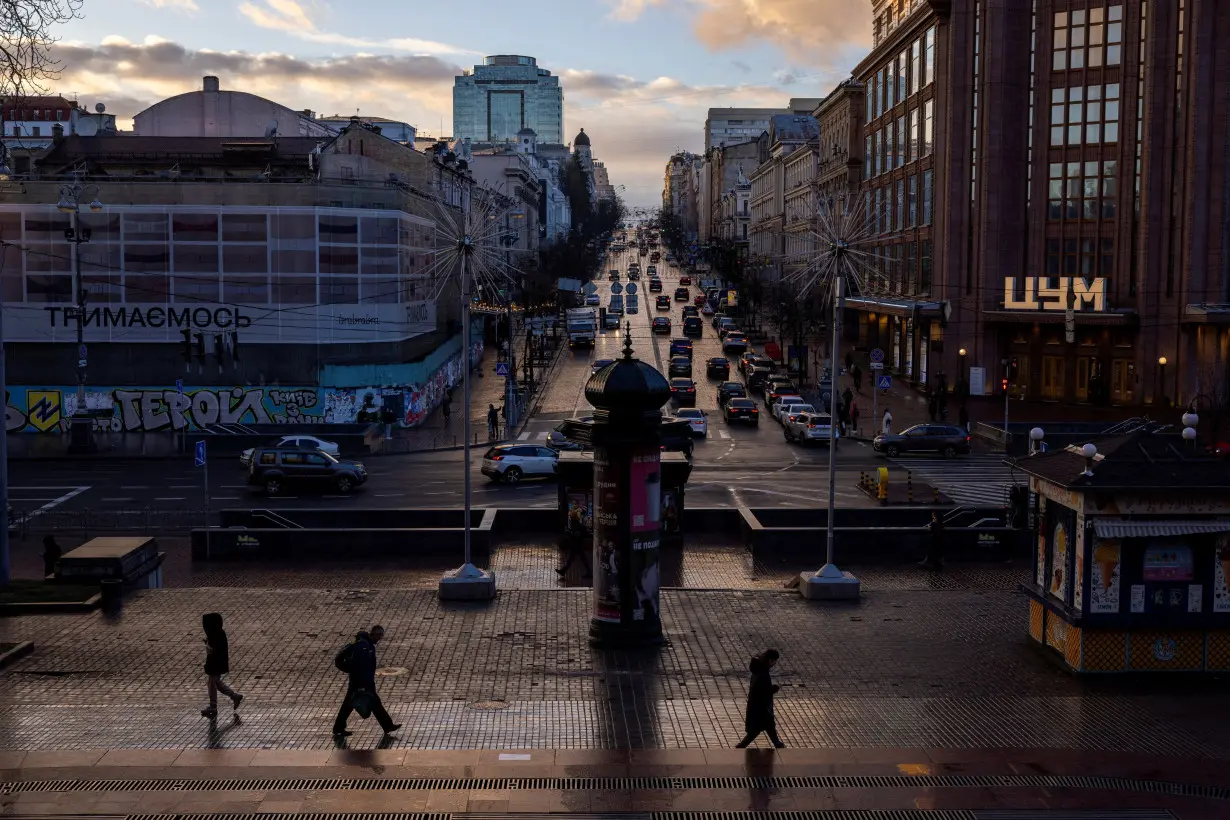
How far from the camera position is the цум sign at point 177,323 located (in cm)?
5522

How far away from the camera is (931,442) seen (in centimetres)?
4819

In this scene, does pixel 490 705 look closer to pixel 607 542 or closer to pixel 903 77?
pixel 607 542

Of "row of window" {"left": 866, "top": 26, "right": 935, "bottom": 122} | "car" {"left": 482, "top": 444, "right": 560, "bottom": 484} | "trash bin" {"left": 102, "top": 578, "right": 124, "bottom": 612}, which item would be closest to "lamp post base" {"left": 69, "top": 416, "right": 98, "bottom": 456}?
"car" {"left": 482, "top": 444, "right": 560, "bottom": 484}

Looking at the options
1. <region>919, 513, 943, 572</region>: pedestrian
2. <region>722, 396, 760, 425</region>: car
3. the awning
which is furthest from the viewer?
<region>722, 396, 760, 425</region>: car

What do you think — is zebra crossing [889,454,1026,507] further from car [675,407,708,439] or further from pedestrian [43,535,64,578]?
pedestrian [43,535,64,578]

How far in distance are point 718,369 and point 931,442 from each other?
2768 centimetres

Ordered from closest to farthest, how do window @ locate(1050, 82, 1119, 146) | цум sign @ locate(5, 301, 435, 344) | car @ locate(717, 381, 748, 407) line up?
цум sign @ locate(5, 301, 435, 344), window @ locate(1050, 82, 1119, 146), car @ locate(717, 381, 748, 407)

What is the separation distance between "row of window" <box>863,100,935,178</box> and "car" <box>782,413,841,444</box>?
80.0 ft

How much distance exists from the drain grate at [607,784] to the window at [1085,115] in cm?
5245

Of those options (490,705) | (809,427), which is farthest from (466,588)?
(809,427)

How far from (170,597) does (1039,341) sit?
51.2m

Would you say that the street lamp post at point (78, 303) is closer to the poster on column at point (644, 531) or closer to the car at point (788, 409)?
the car at point (788, 409)

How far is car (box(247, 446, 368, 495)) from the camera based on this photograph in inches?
1558

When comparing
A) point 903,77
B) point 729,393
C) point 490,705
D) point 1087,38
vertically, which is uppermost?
point 903,77
